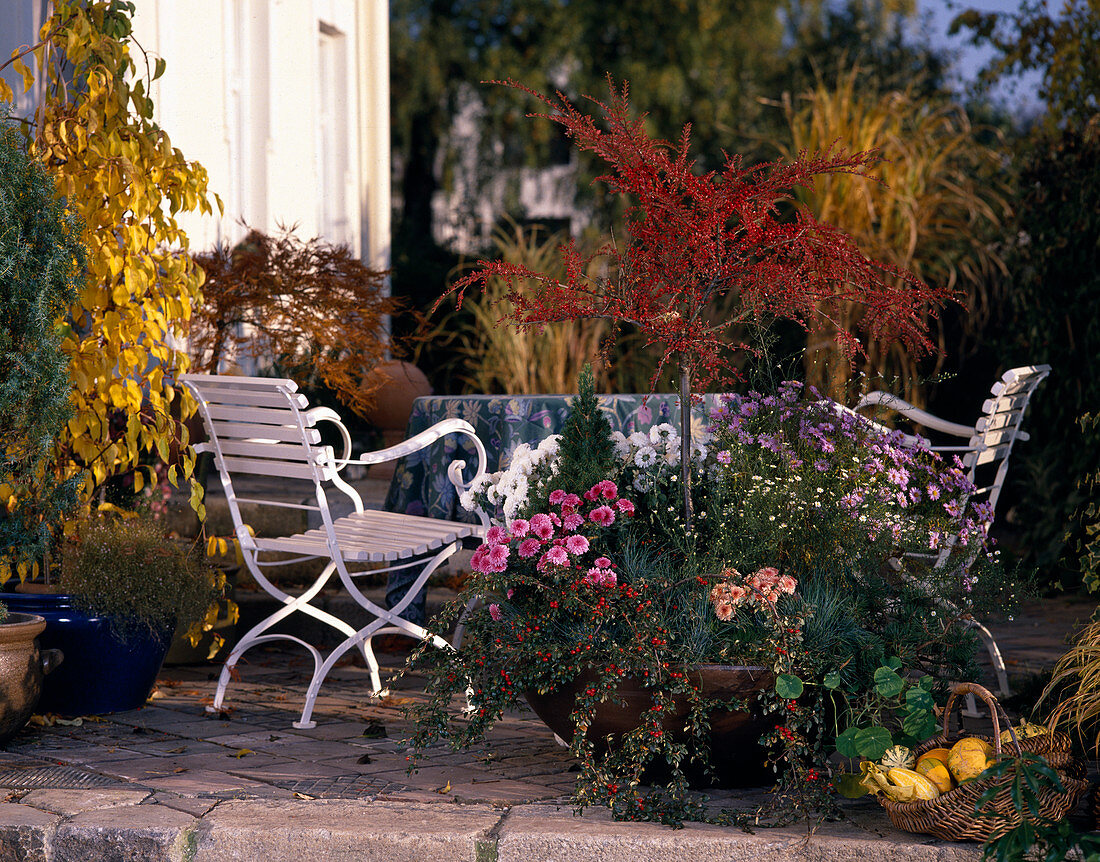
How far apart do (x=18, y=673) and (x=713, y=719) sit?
1.98m

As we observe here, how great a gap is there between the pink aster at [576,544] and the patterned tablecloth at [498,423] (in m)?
1.47

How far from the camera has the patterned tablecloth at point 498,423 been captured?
472cm

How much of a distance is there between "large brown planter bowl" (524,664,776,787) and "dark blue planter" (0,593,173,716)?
1.51m

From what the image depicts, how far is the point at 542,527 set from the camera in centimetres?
325

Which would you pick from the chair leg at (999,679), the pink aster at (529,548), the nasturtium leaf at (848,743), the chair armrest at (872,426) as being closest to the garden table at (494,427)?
the chair armrest at (872,426)

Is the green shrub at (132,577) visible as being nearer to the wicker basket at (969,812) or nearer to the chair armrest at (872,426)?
the chair armrest at (872,426)

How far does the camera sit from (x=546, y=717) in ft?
10.9

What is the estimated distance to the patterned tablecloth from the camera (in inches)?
186

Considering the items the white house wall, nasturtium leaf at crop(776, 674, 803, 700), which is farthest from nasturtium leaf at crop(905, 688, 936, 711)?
the white house wall

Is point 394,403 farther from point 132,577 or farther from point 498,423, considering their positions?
point 132,577

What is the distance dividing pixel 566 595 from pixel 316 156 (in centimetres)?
525

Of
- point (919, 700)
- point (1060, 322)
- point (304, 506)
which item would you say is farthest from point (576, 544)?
point (1060, 322)

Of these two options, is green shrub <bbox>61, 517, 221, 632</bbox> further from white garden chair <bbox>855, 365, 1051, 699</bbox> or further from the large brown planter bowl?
white garden chair <bbox>855, 365, 1051, 699</bbox>

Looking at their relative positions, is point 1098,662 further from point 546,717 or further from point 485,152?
point 485,152
